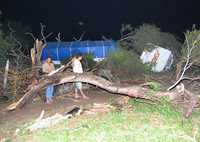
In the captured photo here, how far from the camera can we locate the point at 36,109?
13.3 meters

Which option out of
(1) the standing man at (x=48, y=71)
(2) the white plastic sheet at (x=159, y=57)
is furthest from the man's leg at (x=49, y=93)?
(2) the white plastic sheet at (x=159, y=57)

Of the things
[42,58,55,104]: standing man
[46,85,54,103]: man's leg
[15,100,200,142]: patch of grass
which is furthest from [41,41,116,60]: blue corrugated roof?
[15,100,200,142]: patch of grass

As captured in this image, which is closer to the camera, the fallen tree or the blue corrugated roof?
the fallen tree

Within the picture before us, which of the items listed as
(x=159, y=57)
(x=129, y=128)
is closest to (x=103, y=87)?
(x=129, y=128)

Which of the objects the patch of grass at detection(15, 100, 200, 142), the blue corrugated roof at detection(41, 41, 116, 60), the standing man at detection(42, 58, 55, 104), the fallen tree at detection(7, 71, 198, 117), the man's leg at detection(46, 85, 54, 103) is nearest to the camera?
the patch of grass at detection(15, 100, 200, 142)

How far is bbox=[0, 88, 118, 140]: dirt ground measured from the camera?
38.1 ft

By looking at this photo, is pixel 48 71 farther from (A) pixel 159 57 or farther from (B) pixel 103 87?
(A) pixel 159 57

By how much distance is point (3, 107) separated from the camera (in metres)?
13.7

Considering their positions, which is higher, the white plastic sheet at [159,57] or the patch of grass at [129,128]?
the white plastic sheet at [159,57]

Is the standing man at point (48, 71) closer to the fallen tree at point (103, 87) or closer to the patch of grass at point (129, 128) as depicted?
the fallen tree at point (103, 87)

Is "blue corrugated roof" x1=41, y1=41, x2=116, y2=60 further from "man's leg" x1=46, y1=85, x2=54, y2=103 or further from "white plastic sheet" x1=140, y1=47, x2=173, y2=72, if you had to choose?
"man's leg" x1=46, y1=85, x2=54, y2=103

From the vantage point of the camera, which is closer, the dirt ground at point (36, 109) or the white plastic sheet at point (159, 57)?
the dirt ground at point (36, 109)

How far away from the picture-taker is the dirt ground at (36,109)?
1160cm

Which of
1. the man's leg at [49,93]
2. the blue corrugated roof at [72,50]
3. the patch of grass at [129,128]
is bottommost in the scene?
the patch of grass at [129,128]
